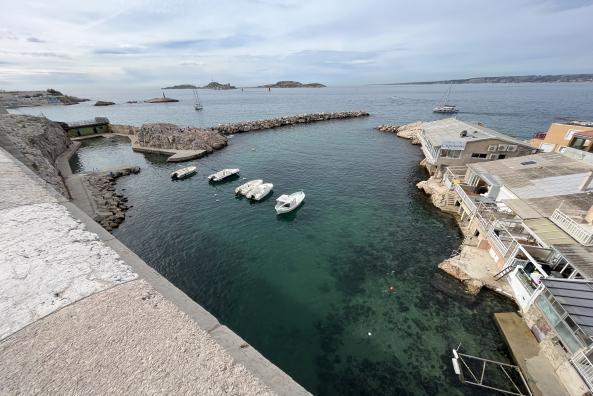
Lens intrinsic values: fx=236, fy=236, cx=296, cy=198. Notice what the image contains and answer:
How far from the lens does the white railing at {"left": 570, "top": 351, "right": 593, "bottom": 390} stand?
1172 cm

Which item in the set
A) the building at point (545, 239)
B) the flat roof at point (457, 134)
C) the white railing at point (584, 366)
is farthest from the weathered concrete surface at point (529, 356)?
the flat roof at point (457, 134)

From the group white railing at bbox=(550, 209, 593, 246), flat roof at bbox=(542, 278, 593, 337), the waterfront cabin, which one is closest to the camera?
flat roof at bbox=(542, 278, 593, 337)

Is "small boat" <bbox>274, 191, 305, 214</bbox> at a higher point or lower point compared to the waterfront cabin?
lower

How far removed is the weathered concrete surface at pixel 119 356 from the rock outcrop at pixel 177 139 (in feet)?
179

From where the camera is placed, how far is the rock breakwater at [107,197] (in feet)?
95.8

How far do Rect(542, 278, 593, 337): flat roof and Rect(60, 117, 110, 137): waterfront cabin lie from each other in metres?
109

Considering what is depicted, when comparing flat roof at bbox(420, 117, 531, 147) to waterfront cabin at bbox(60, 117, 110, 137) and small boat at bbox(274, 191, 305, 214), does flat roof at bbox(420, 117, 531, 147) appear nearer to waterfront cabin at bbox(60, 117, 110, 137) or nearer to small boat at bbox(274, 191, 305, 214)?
small boat at bbox(274, 191, 305, 214)

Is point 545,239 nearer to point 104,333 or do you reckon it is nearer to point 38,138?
point 104,333

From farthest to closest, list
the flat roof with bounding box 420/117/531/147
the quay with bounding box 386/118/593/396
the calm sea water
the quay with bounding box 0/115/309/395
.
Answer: the flat roof with bounding box 420/117/531/147
the calm sea water
the quay with bounding box 386/118/593/396
the quay with bounding box 0/115/309/395

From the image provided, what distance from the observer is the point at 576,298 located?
526 inches

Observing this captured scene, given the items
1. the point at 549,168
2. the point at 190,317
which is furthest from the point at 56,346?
the point at 549,168

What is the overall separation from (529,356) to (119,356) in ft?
71.7

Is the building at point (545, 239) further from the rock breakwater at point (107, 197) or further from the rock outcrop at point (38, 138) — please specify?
the rock outcrop at point (38, 138)

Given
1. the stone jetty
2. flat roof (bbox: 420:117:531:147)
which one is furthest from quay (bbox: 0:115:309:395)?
the stone jetty
